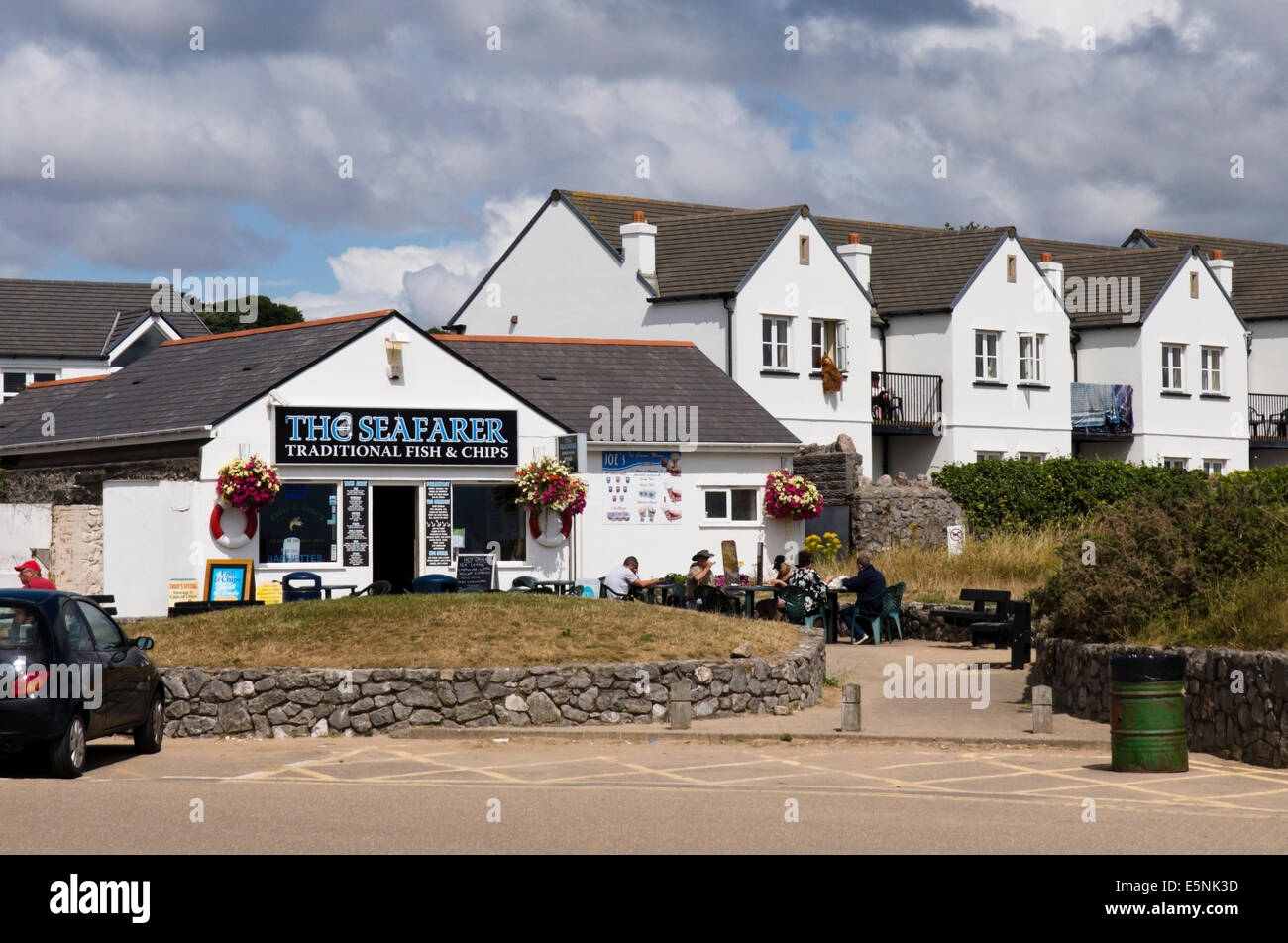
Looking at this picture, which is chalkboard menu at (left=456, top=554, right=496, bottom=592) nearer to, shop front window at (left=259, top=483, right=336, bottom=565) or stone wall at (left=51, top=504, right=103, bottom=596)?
shop front window at (left=259, top=483, right=336, bottom=565)

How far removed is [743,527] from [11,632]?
1990 centimetres

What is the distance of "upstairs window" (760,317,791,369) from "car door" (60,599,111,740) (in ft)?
90.3

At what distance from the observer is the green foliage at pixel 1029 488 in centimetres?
4016

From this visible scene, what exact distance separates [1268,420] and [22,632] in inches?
1847

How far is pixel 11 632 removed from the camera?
13000mm

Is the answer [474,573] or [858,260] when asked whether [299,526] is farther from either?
[858,260]

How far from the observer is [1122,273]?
5022 cm

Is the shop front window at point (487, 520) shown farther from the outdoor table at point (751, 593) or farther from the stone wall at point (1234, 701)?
the stone wall at point (1234, 701)

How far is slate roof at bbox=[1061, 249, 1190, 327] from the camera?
4834 cm

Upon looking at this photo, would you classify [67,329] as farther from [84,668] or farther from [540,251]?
[84,668]

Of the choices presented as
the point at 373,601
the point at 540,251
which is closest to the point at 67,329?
the point at 540,251

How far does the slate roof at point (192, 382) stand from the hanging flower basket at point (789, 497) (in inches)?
342

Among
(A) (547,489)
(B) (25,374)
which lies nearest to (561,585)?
(A) (547,489)

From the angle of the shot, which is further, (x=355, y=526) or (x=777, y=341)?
(x=777, y=341)
